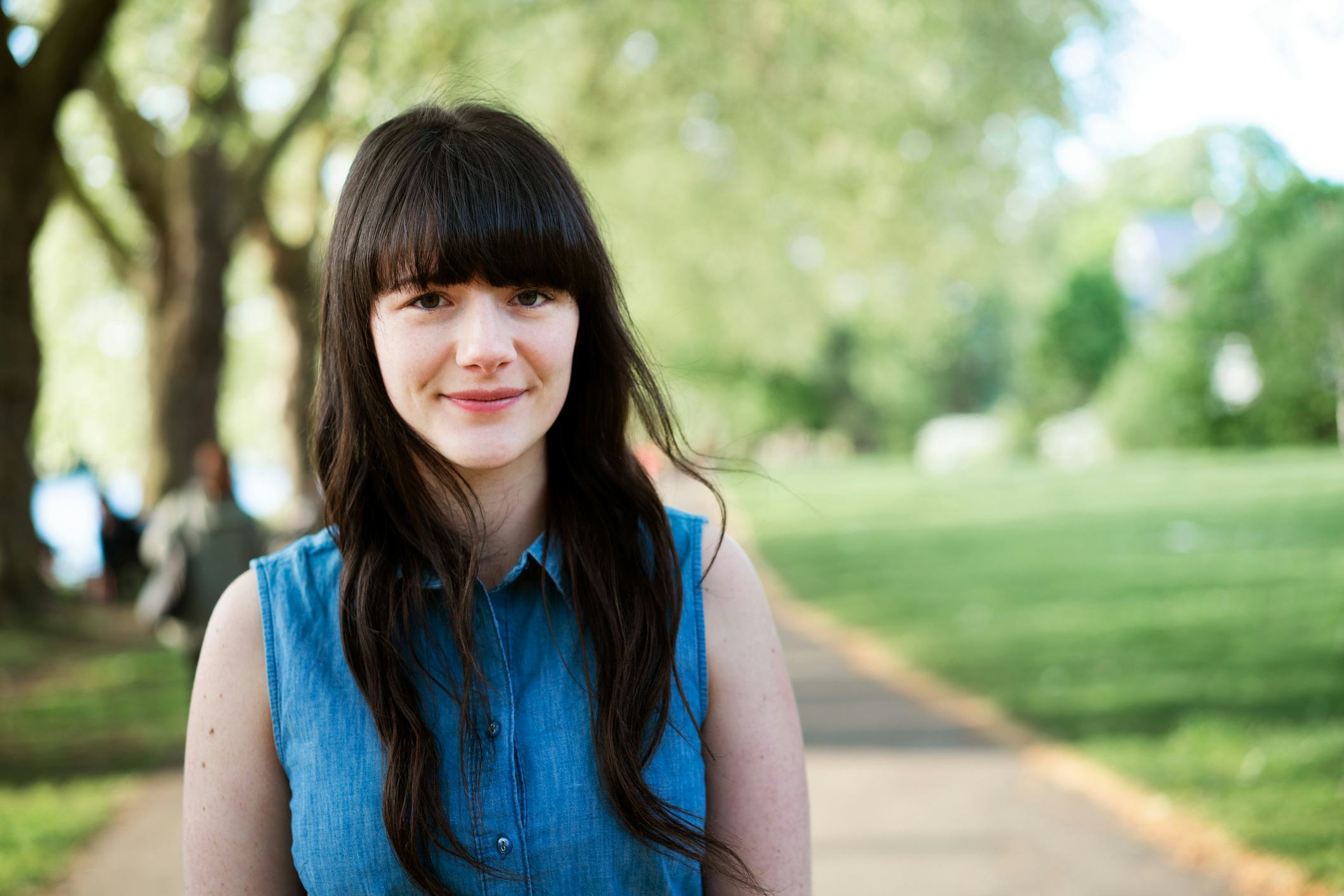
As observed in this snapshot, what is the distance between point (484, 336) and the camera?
5.63 ft

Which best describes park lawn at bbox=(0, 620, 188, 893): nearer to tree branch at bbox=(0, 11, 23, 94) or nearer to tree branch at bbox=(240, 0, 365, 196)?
tree branch at bbox=(0, 11, 23, 94)

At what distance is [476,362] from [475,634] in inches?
16.6

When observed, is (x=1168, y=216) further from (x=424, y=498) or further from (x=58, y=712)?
(x=424, y=498)

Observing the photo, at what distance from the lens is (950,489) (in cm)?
2905

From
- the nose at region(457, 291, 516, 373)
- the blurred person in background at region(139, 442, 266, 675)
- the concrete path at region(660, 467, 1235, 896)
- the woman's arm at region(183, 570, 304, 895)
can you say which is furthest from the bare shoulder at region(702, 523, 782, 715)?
the blurred person in background at region(139, 442, 266, 675)

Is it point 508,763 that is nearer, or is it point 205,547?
point 508,763

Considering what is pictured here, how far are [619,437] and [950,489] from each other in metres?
27.8

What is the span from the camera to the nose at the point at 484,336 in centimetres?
172

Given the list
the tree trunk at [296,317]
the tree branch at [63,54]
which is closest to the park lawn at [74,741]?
the tree branch at [63,54]

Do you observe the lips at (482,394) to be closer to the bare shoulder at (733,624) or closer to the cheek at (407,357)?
the cheek at (407,357)

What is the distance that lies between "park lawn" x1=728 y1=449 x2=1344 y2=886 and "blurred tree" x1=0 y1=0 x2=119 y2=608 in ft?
19.0

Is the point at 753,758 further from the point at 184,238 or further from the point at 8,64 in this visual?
the point at 184,238

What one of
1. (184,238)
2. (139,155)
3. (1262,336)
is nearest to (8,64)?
(184,238)

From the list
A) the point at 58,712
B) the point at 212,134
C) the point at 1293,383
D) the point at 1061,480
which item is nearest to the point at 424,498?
the point at 58,712
